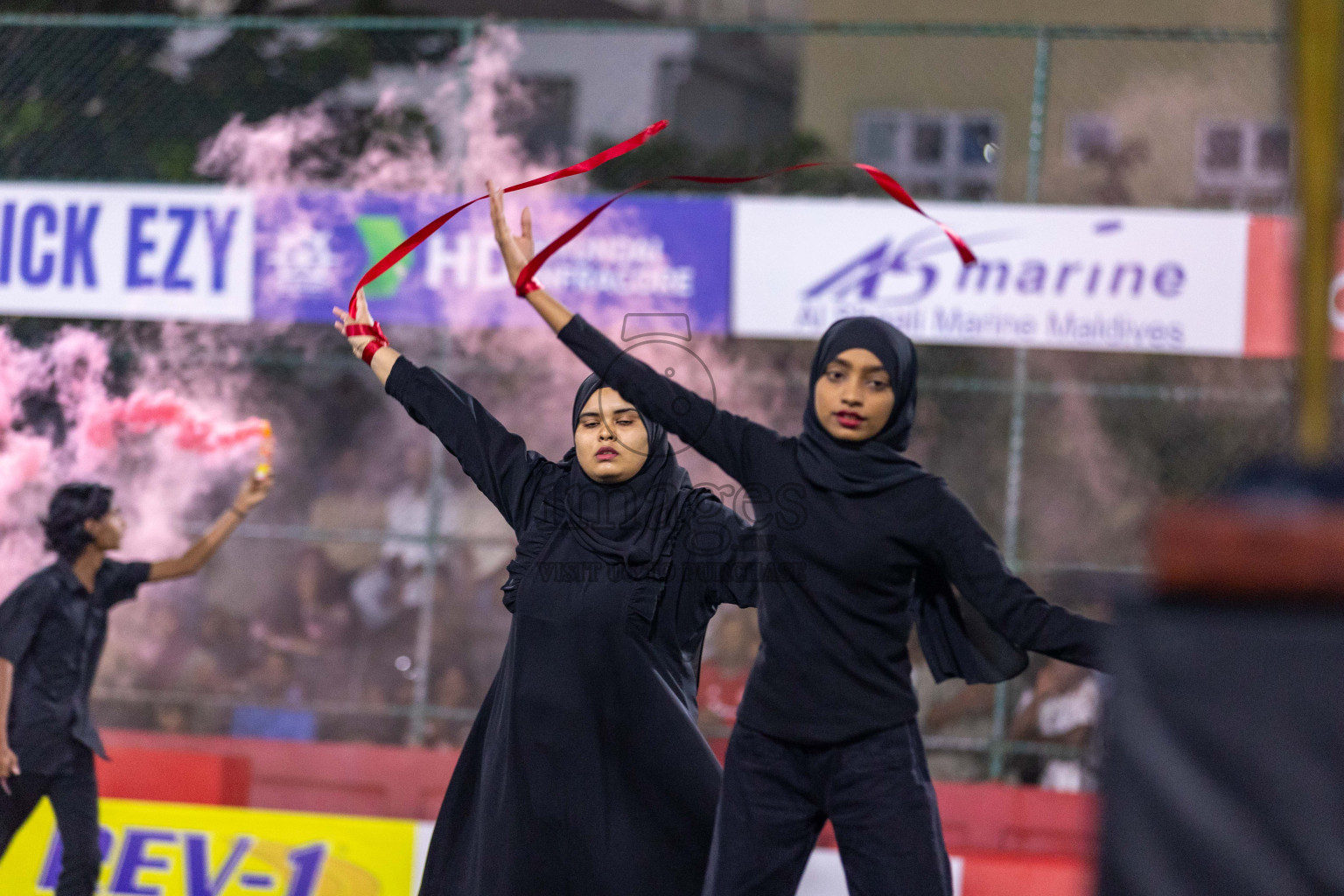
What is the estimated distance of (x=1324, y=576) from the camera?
1347 millimetres

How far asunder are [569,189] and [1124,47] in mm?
5407

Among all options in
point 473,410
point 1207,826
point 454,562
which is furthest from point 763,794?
point 454,562

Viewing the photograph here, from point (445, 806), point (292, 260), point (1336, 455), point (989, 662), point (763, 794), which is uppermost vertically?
point (292, 260)

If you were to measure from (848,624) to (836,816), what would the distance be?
0.40m

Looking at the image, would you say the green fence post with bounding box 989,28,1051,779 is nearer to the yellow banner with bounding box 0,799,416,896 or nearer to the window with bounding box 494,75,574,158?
the yellow banner with bounding box 0,799,416,896

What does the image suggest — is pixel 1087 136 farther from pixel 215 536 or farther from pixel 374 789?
pixel 215 536

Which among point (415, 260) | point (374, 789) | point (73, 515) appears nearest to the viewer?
point (73, 515)

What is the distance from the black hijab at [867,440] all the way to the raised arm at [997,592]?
128 millimetres

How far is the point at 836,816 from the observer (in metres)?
2.79

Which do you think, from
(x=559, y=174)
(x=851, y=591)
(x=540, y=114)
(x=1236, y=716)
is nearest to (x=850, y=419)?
(x=851, y=591)

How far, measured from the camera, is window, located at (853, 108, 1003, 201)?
10.6 meters

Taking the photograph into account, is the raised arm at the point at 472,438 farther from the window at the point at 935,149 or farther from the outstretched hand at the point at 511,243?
the window at the point at 935,149

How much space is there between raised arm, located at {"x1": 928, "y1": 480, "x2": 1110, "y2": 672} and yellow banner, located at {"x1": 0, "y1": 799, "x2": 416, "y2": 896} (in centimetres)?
275

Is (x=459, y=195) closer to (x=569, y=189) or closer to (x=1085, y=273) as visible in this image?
(x=569, y=189)
